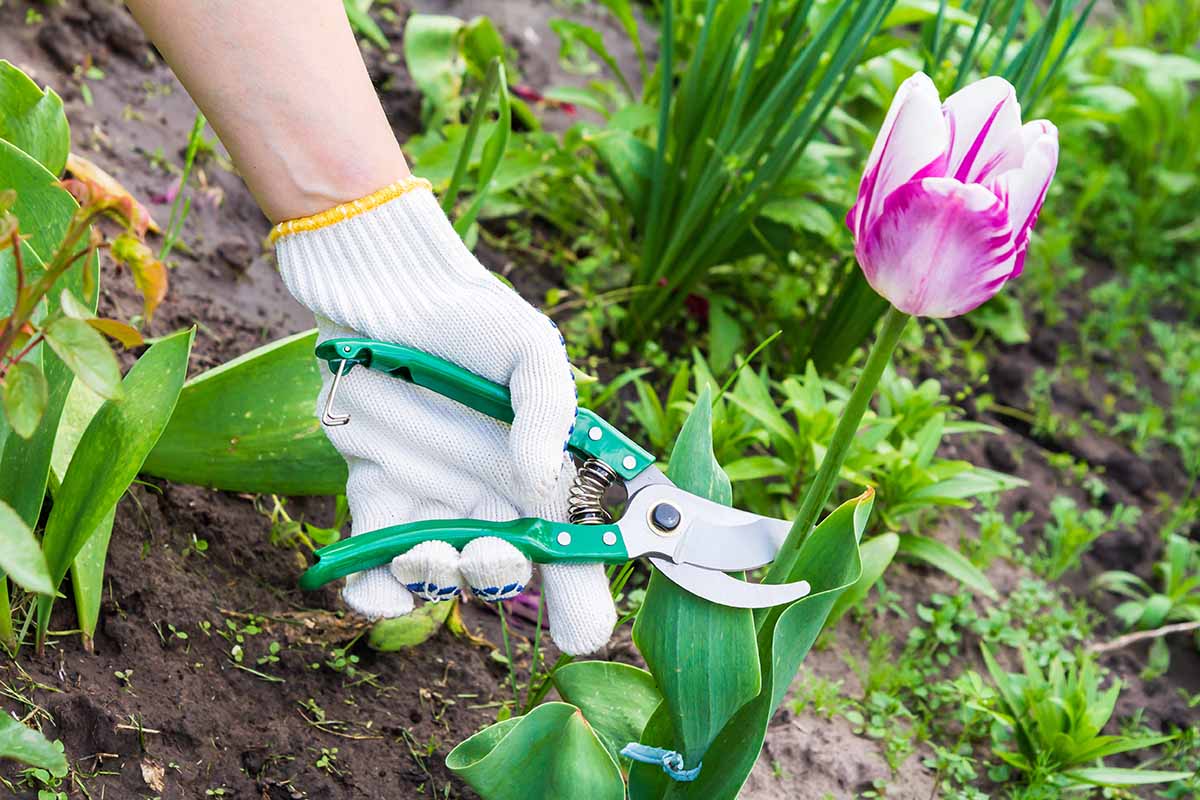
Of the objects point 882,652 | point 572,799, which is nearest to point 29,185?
point 572,799

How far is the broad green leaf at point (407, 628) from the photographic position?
1.56 metres

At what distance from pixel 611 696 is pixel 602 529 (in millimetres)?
232

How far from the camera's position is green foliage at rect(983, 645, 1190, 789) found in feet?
5.64

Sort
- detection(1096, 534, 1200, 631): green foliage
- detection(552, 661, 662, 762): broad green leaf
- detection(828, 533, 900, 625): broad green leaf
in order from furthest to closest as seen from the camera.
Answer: detection(1096, 534, 1200, 631): green foliage
detection(828, 533, 900, 625): broad green leaf
detection(552, 661, 662, 762): broad green leaf

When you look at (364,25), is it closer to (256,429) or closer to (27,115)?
(27,115)

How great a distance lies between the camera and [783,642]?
118cm

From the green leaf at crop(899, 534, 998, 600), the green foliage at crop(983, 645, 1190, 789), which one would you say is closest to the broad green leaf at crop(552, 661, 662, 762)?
the green foliage at crop(983, 645, 1190, 789)

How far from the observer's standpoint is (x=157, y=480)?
1631 mm

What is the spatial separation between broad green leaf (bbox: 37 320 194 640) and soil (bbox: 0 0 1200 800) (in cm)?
19

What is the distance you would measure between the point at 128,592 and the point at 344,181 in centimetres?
57

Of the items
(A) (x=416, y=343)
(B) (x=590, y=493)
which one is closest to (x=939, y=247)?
(B) (x=590, y=493)

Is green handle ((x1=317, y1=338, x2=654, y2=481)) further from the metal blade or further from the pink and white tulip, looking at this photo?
the pink and white tulip

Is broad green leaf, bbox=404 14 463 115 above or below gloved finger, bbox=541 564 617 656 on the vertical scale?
above

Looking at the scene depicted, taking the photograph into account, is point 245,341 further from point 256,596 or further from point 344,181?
point 344,181
